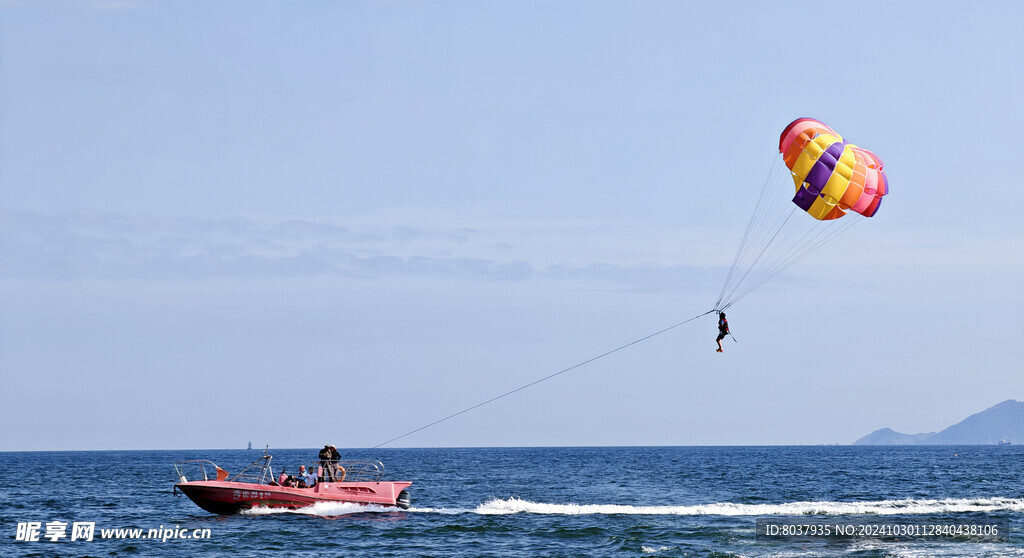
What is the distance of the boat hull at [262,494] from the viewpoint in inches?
1190

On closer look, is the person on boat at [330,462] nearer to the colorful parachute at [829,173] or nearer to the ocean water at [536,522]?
the ocean water at [536,522]

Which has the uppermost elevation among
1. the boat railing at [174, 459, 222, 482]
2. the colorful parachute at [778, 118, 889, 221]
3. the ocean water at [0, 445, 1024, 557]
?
the colorful parachute at [778, 118, 889, 221]

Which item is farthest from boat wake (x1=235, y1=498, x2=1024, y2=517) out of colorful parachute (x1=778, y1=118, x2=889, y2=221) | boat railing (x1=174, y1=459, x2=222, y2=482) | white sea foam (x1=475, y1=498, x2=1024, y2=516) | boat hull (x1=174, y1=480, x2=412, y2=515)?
colorful parachute (x1=778, y1=118, x2=889, y2=221)

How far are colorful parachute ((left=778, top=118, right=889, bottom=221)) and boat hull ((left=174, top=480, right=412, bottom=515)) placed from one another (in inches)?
638

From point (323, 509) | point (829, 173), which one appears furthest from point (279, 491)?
point (829, 173)

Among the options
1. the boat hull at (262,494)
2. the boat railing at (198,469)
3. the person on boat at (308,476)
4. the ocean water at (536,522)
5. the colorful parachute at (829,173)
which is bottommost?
the ocean water at (536,522)

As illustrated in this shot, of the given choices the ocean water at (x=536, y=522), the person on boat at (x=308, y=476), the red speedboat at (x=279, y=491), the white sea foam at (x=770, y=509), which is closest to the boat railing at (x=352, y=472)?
the red speedboat at (x=279, y=491)

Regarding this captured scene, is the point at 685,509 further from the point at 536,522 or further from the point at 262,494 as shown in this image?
the point at 262,494

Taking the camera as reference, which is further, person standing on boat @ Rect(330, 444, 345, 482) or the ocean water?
person standing on boat @ Rect(330, 444, 345, 482)

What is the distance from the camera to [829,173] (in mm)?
27078

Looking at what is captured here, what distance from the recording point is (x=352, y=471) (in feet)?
106

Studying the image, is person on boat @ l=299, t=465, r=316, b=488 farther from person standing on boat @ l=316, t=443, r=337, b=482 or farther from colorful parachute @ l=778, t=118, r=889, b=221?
colorful parachute @ l=778, t=118, r=889, b=221

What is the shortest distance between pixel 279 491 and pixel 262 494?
52 centimetres

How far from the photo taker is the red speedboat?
3023 centimetres
